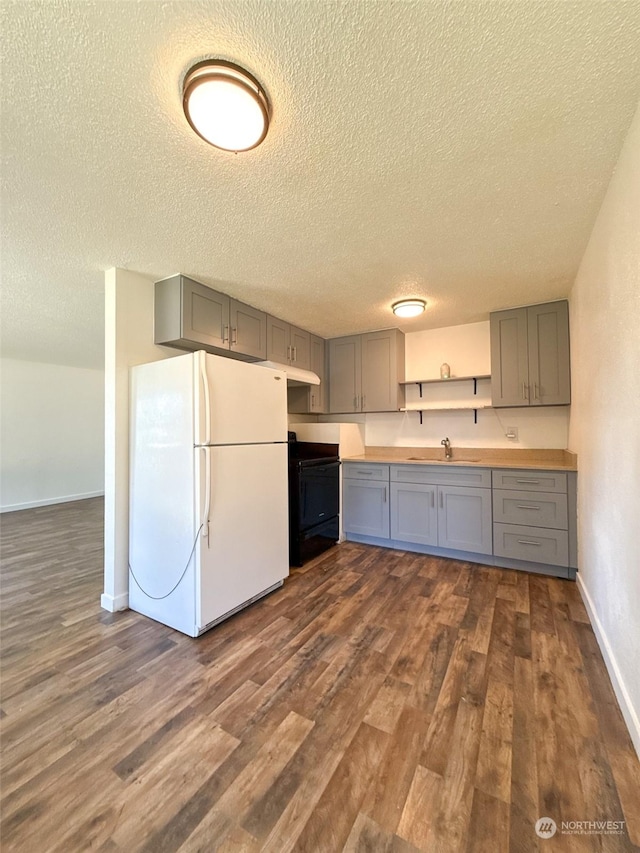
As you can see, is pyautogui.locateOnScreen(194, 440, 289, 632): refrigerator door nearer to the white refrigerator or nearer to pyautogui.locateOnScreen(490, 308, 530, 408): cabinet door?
the white refrigerator

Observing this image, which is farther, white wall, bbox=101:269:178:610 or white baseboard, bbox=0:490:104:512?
white baseboard, bbox=0:490:104:512

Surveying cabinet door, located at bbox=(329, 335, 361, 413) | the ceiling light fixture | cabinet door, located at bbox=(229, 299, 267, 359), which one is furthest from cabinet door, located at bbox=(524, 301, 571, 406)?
cabinet door, located at bbox=(229, 299, 267, 359)

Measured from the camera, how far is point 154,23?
0.93m

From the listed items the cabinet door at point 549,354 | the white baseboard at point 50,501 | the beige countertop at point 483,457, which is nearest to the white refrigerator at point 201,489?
the beige countertop at point 483,457

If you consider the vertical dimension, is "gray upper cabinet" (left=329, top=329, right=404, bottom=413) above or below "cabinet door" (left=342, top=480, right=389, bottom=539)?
above

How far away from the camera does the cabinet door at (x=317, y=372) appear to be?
13.0 feet

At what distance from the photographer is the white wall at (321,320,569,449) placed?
3.32 meters

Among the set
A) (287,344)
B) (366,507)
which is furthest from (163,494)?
(366,507)

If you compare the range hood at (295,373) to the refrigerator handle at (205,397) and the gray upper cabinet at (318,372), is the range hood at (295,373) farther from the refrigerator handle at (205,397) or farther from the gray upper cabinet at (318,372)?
the refrigerator handle at (205,397)

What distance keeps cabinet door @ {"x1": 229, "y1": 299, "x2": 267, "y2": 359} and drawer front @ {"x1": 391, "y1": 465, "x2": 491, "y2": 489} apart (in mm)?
1829

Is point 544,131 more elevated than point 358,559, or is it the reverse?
point 544,131

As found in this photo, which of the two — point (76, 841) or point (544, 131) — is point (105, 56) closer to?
point (544, 131)

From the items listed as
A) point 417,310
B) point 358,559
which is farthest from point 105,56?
point 358,559

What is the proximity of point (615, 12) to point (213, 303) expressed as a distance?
2453 millimetres
